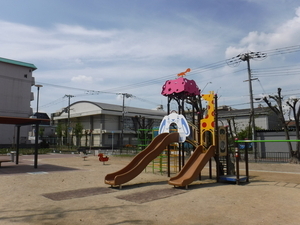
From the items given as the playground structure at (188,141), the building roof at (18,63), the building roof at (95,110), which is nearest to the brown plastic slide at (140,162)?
the playground structure at (188,141)

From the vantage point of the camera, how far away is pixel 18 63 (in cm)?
4581

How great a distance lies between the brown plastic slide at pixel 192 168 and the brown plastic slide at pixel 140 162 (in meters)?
1.25

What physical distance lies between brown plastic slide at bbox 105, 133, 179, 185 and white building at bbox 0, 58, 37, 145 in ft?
126

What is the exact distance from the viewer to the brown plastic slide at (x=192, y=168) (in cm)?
933

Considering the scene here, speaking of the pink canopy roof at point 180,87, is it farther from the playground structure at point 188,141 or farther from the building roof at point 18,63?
the building roof at point 18,63

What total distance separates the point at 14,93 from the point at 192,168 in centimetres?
4294

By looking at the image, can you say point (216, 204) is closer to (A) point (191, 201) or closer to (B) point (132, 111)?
(A) point (191, 201)

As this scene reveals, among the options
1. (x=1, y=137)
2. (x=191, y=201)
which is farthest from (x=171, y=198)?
(x=1, y=137)

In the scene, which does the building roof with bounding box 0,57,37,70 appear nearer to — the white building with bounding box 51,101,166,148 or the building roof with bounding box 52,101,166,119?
the white building with bounding box 51,101,166,148

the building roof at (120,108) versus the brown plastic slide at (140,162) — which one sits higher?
the building roof at (120,108)

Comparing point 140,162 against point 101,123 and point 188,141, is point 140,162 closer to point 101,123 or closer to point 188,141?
point 188,141

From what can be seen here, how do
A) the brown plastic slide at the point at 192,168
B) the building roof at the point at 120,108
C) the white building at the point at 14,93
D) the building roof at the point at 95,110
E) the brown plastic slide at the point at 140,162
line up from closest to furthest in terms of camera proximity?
the brown plastic slide at the point at 192,168 → the brown plastic slide at the point at 140,162 → the white building at the point at 14,93 → the building roof at the point at 95,110 → the building roof at the point at 120,108

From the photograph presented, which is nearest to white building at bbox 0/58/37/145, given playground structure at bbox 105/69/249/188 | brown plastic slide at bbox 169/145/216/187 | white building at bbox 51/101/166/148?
white building at bbox 51/101/166/148

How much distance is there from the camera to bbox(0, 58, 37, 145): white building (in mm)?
43031
